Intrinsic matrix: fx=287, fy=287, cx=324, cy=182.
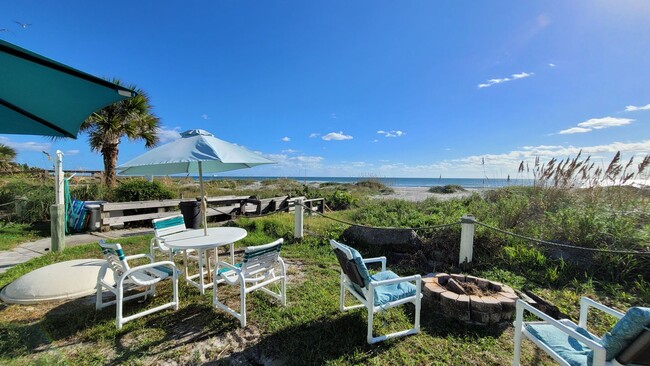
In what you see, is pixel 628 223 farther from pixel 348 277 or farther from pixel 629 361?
pixel 348 277

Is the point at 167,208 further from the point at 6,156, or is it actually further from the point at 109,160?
the point at 6,156

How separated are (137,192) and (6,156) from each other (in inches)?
396

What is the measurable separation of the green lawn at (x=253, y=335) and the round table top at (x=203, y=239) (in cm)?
76

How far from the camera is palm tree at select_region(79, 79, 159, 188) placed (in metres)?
9.75

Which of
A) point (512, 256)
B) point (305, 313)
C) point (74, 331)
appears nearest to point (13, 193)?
point (74, 331)

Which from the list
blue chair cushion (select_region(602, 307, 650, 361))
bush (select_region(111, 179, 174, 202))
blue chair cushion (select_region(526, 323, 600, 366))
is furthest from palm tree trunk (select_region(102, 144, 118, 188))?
blue chair cushion (select_region(602, 307, 650, 361))

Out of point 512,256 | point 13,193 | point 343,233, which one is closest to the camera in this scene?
point 512,256

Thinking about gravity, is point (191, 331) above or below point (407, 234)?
below

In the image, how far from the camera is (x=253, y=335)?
9.82 feet

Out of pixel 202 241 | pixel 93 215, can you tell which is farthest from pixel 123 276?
pixel 93 215

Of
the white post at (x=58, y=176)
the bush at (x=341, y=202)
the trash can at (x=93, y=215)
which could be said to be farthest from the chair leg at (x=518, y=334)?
the bush at (x=341, y=202)

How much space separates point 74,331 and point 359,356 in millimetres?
2971

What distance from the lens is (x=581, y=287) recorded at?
4078mm

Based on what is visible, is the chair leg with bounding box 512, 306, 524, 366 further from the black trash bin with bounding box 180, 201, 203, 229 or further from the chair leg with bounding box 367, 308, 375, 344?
the black trash bin with bounding box 180, 201, 203, 229
